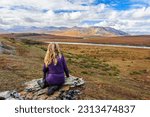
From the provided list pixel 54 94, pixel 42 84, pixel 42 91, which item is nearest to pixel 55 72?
pixel 54 94

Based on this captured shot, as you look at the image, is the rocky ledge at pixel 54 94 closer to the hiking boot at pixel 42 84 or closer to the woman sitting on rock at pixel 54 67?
the hiking boot at pixel 42 84

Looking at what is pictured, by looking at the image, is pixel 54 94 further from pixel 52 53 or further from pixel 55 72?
pixel 52 53

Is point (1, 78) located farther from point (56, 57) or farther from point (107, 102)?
point (107, 102)

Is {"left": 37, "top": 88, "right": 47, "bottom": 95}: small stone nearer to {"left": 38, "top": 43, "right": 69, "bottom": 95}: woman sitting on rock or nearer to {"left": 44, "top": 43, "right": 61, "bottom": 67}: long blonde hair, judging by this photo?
{"left": 38, "top": 43, "right": 69, "bottom": 95}: woman sitting on rock

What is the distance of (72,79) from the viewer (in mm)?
12609

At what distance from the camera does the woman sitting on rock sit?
37.4 feet

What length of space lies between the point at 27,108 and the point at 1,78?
9.16 m

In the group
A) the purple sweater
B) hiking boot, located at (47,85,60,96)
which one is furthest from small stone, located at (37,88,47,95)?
the purple sweater

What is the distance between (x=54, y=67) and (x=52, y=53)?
0.51m

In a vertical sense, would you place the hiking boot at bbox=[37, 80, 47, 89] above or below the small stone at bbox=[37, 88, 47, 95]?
above

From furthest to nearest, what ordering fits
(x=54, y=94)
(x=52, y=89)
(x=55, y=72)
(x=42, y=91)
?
(x=42, y=91)
(x=54, y=94)
(x=52, y=89)
(x=55, y=72)

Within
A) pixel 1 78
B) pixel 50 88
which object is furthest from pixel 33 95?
pixel 1 78

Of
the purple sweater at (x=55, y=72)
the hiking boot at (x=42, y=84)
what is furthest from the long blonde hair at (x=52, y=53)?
the hiking boot at (x=42, y=84)

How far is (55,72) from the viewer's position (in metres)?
11.6
